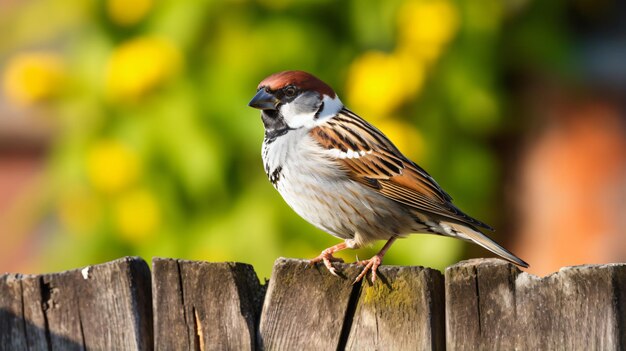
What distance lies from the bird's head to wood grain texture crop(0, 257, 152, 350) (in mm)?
1145

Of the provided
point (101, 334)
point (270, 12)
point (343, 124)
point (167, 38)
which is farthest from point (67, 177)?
point (101, 334)

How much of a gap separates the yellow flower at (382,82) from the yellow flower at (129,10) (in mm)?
1009

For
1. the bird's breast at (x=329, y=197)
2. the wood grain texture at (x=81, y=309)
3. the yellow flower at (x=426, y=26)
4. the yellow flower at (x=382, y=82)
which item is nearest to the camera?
the wood grain texture at (x=81, y=309)

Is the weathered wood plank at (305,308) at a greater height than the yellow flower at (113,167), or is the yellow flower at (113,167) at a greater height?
the yellow flower at (113,167)

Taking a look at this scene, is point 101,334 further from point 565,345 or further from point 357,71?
point 357,71

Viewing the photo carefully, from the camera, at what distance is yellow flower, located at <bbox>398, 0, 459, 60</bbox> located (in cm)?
471

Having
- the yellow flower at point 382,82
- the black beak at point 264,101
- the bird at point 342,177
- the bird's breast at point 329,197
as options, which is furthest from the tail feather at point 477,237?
the yellow flower at point 382,82

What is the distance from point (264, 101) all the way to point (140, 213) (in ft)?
5.17

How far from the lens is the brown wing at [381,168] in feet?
10.9

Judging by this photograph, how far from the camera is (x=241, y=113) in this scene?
4.69 m

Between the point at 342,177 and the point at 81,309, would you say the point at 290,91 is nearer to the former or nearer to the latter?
the point at 342,177

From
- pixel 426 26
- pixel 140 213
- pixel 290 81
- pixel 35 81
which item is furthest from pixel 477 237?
pixel 35 81

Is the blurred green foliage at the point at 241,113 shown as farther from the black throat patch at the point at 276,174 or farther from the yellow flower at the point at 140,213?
the black throat patch at the point at 276,174

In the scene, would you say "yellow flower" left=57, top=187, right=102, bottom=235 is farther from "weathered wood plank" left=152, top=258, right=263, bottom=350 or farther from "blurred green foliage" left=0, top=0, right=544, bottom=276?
"weathered wood plank" left=152, top=258, right=263, bottom=350
